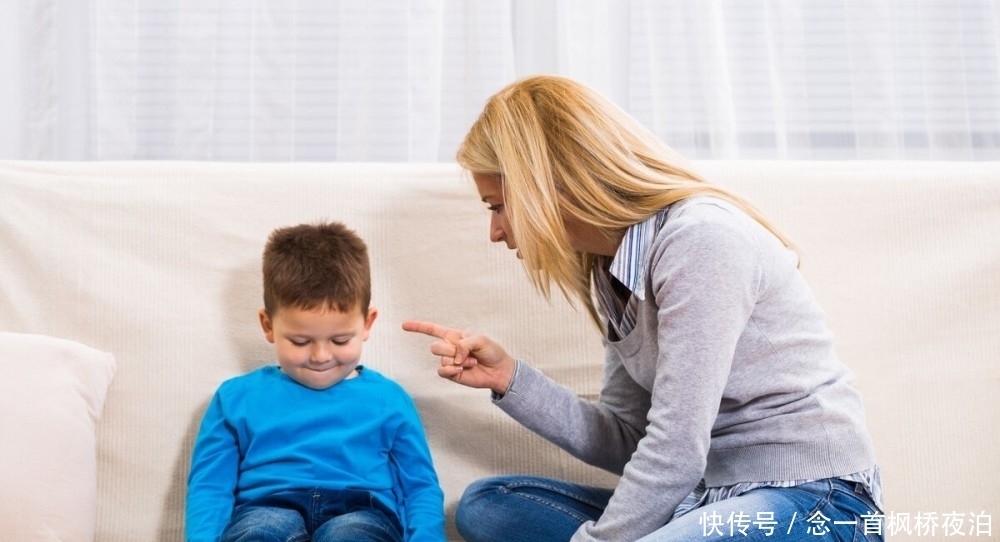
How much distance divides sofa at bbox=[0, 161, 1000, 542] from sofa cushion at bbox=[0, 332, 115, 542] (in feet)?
0.07

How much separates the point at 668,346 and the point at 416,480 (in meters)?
0.53

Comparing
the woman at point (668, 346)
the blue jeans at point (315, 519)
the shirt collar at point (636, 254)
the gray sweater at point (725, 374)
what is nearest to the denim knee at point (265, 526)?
the blue jeans at point (315, 519)

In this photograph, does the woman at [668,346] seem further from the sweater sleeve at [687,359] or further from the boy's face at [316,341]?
the boy's face at [316,341]

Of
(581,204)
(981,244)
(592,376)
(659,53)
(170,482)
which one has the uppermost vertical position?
(659,53)

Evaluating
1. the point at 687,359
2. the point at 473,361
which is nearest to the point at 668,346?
the point at 687,359

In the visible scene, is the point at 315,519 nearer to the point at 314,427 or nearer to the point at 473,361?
the point at 314,427

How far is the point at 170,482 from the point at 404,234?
0.56m

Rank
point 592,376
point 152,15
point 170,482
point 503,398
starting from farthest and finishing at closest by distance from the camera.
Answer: point 152,15
point 592,376
point 170,482
point 503,398

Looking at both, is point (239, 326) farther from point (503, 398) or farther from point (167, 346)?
point (503, 398)

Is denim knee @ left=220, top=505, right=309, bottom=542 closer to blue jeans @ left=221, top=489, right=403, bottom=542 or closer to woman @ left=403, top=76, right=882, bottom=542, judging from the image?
blue jeans @ left=221, top=489, right=403, bottom=542

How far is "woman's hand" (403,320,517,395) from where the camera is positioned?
4.52ft

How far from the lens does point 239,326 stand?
61.0 inches

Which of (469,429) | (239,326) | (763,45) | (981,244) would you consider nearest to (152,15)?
(239,326)

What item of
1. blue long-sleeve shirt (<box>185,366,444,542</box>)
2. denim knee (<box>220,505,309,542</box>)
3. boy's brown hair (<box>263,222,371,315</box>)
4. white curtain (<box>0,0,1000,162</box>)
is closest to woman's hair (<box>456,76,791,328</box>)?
boy's brown hair (<box>263,222,371,315</box>)
